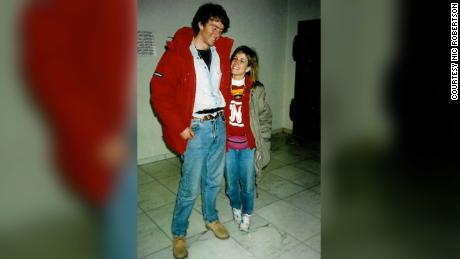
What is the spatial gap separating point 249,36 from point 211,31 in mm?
3180

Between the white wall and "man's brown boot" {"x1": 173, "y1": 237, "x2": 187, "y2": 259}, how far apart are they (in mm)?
2188

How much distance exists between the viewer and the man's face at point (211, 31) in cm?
211

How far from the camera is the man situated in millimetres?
2111

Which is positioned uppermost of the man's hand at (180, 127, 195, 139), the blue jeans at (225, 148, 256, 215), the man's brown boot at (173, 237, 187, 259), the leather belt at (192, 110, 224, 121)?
the leather belt at (192, 110, 224, 121)

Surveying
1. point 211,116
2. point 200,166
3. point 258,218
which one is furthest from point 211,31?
point 258,218

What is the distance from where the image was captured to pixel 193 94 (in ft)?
6.94

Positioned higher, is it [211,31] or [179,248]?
[211,31]

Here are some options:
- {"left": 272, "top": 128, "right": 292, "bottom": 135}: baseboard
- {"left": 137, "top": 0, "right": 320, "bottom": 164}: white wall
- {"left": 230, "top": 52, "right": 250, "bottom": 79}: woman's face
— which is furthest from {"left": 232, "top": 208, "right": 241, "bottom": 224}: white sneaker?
{"left": 272, "top": 128, "right": 292, "bottom": 135}: baseboard

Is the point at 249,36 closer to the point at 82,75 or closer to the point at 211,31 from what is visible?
the point at 211,31

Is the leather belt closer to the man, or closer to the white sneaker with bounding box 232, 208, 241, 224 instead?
the man

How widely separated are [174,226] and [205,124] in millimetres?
817

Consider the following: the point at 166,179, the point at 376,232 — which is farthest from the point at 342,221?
the point at 166,179

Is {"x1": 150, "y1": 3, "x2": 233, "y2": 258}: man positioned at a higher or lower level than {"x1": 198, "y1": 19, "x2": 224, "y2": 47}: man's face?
lower

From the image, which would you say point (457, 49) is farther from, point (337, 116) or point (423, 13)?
point (337, 116)
